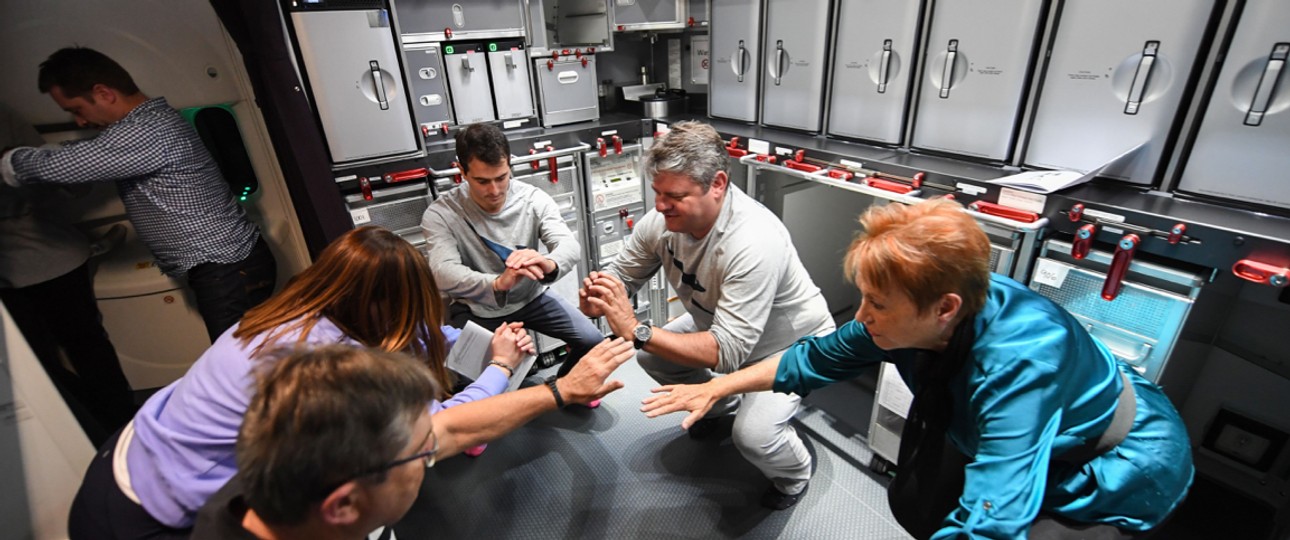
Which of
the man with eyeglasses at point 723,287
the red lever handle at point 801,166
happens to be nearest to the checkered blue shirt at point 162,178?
the man with eyeglasses at point 723,287

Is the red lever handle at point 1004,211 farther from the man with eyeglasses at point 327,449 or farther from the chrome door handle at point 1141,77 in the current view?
the man with eyeglasses at point 327,449

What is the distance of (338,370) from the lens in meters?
0.85

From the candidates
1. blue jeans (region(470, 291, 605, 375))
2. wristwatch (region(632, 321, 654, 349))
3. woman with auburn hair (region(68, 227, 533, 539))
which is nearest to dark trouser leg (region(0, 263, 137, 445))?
woman with auburn hair (region(68, 227, 533, 539))

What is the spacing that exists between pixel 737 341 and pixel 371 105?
5.64 ft

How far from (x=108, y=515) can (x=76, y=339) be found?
1709 millimetres

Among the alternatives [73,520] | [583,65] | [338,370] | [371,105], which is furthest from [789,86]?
[73,520]

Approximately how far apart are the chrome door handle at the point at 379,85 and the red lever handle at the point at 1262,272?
2673 millimetres

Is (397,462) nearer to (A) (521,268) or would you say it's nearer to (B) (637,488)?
(A) (521,268)

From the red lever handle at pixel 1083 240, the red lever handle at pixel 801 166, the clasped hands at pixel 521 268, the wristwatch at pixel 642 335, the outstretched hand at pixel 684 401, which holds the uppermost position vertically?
the red lever handle at pixel 801 166

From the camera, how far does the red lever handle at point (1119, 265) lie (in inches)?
55.5

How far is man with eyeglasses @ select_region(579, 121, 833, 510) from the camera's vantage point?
174 centimetres

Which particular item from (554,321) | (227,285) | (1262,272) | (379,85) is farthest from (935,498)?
(227,285)

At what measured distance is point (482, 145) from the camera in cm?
209

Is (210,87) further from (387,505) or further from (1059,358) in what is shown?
(1059,358)
